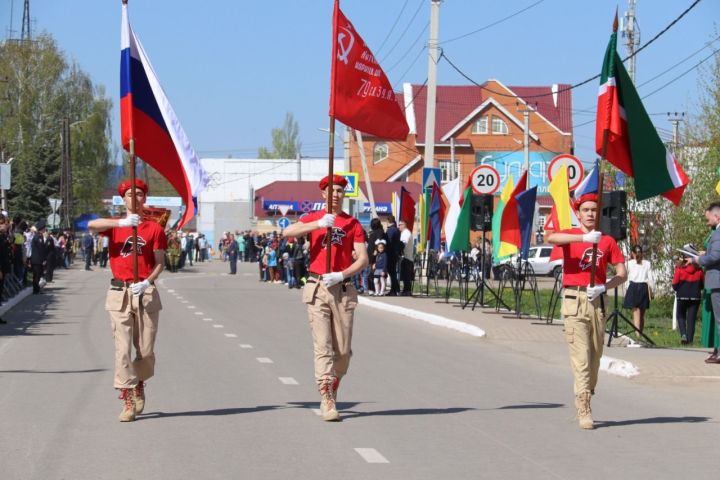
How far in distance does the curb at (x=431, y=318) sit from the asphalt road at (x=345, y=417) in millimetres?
1257

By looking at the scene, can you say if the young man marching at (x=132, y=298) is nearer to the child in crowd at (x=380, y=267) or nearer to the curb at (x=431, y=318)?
the curb at (x=431, y=318)

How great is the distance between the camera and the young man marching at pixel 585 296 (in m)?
10.0

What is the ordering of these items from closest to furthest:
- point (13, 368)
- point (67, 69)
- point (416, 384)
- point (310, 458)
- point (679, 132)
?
point (310, 458), point (416, 384), point (13, 368), point (679, 132), point (67, 69)

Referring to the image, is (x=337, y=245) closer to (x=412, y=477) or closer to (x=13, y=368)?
(x=412, y=477)

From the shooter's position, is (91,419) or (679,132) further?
(679,132)

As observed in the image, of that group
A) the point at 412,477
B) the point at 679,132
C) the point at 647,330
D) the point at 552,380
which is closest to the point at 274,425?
the point at 412,477

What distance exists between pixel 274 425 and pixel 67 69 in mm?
74936

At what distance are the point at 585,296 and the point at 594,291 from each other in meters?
0.12

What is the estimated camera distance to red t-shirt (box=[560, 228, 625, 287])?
33.8 feet

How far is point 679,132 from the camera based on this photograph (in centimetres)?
2922

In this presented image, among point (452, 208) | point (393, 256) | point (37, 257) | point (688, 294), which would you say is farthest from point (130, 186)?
point (37, 257)

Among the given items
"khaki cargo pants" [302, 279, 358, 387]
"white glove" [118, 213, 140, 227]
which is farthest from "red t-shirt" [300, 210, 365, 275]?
"white glove" [118, 213, 140, 227]

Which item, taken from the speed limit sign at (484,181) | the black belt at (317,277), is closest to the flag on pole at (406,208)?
the speed limit sign at (484,181)

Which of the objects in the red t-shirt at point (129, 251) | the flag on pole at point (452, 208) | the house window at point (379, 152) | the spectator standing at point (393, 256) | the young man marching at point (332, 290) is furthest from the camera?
the house window at point (379, 152)
